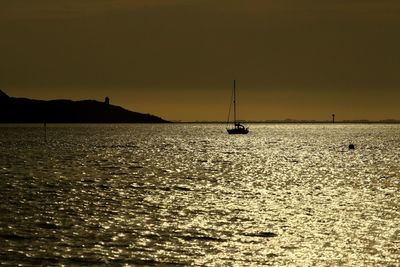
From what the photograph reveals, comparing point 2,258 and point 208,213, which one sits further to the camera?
point 208,213

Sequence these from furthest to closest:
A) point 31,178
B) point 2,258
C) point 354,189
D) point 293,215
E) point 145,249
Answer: point 31,178 → point 354,189 → point 293,215 → point 145,249 → point 2,258

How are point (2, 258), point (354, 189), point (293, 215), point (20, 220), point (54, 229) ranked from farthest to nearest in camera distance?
point (354, 189) → point (293, 215) → point (20, 220) → point (54, 229) → point (2, 258)

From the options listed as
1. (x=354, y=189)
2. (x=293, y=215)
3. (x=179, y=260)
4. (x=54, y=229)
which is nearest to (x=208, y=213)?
(x=293, y=215)

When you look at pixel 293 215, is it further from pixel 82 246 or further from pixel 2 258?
pixel 2 258

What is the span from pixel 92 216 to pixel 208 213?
26.0 feet

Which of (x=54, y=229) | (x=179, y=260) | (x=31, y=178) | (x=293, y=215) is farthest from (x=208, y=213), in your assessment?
(x=31, y=178)

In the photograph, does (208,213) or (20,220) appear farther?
(208,213)

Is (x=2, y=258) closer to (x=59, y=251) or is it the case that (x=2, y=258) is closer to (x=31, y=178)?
(x=59, y=251)

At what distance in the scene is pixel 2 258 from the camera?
3669 centimetres

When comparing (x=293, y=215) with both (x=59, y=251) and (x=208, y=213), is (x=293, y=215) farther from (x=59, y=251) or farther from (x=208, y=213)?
(x=59, y=251)

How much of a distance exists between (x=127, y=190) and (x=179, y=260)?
33639 millimetres

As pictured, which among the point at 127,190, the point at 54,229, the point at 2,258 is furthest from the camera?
the point at 127,190

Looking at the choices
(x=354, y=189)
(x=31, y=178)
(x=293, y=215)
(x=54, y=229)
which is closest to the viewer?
(x=54, y=229)

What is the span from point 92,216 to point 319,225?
1445 centimetres
